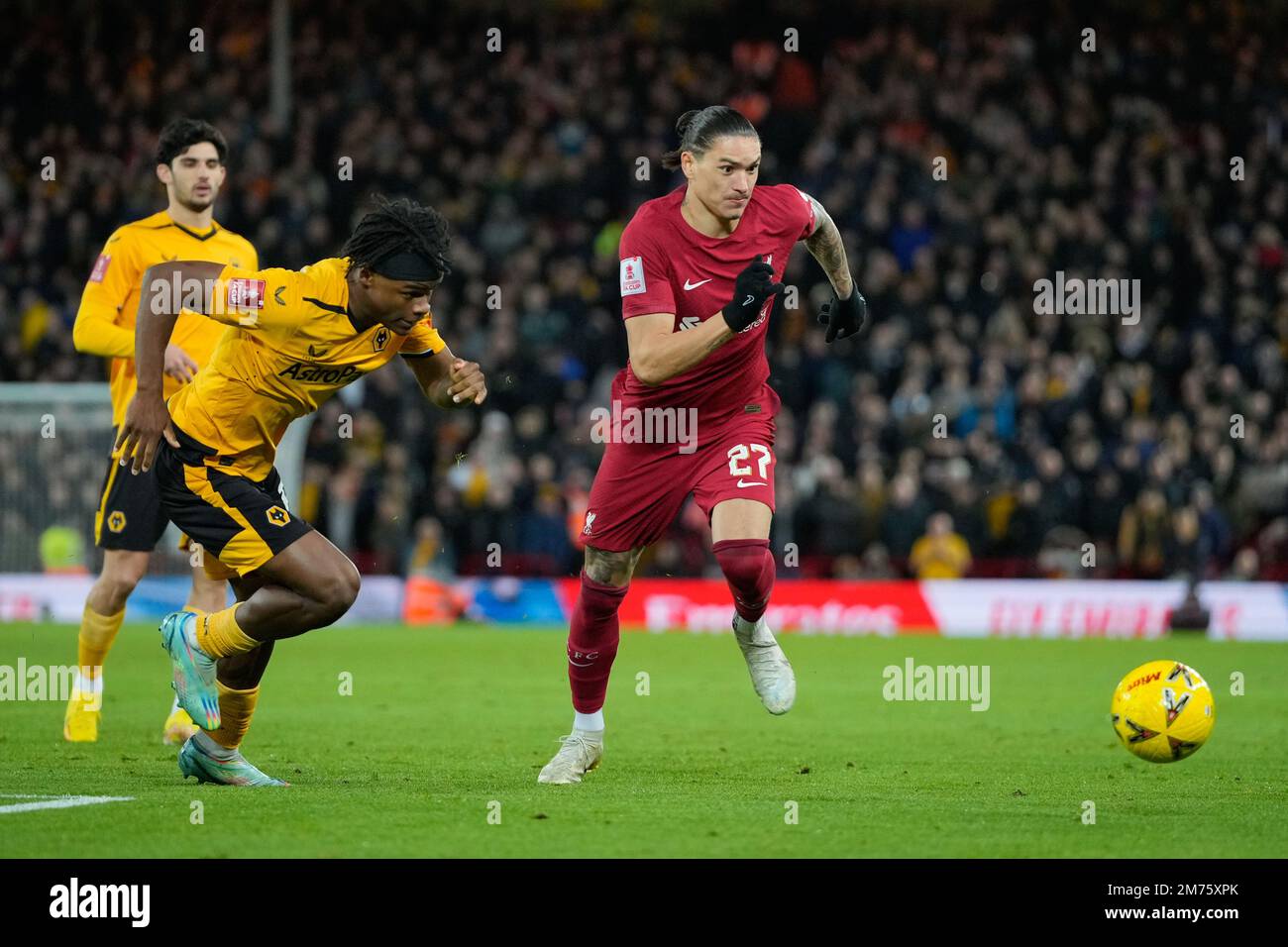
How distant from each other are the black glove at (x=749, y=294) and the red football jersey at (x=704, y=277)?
0.36 metres

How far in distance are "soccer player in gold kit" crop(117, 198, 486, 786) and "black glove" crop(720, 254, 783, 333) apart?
45.0 inches

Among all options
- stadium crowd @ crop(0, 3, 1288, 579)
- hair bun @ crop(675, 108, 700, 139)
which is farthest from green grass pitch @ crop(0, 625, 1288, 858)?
stadium crowd @ crop(0, 3, 1288, 579)

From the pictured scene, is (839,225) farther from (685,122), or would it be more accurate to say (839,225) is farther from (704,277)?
(704,277)

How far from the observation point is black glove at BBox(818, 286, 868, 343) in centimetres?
861

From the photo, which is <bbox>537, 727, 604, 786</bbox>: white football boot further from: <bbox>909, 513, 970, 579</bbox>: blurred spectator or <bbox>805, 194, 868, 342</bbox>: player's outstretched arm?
<bbox>909, 513, 970, 579</bbox>: blurred spectator

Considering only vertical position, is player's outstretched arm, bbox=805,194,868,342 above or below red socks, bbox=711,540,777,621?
above

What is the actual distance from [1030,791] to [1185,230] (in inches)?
663

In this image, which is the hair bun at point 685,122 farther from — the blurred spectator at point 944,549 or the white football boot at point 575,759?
the blurred spectator at point 944,549

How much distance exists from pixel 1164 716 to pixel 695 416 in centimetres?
241

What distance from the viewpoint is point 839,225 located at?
2308cm

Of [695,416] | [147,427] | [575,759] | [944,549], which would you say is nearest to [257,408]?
[147,427]

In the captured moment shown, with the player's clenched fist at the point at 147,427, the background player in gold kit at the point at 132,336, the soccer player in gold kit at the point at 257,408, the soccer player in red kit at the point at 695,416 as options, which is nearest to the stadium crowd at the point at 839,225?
the background player in gold kit at the point at 132,336

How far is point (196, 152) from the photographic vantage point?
929 cm

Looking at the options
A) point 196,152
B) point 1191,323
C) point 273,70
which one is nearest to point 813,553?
point 1191,323
